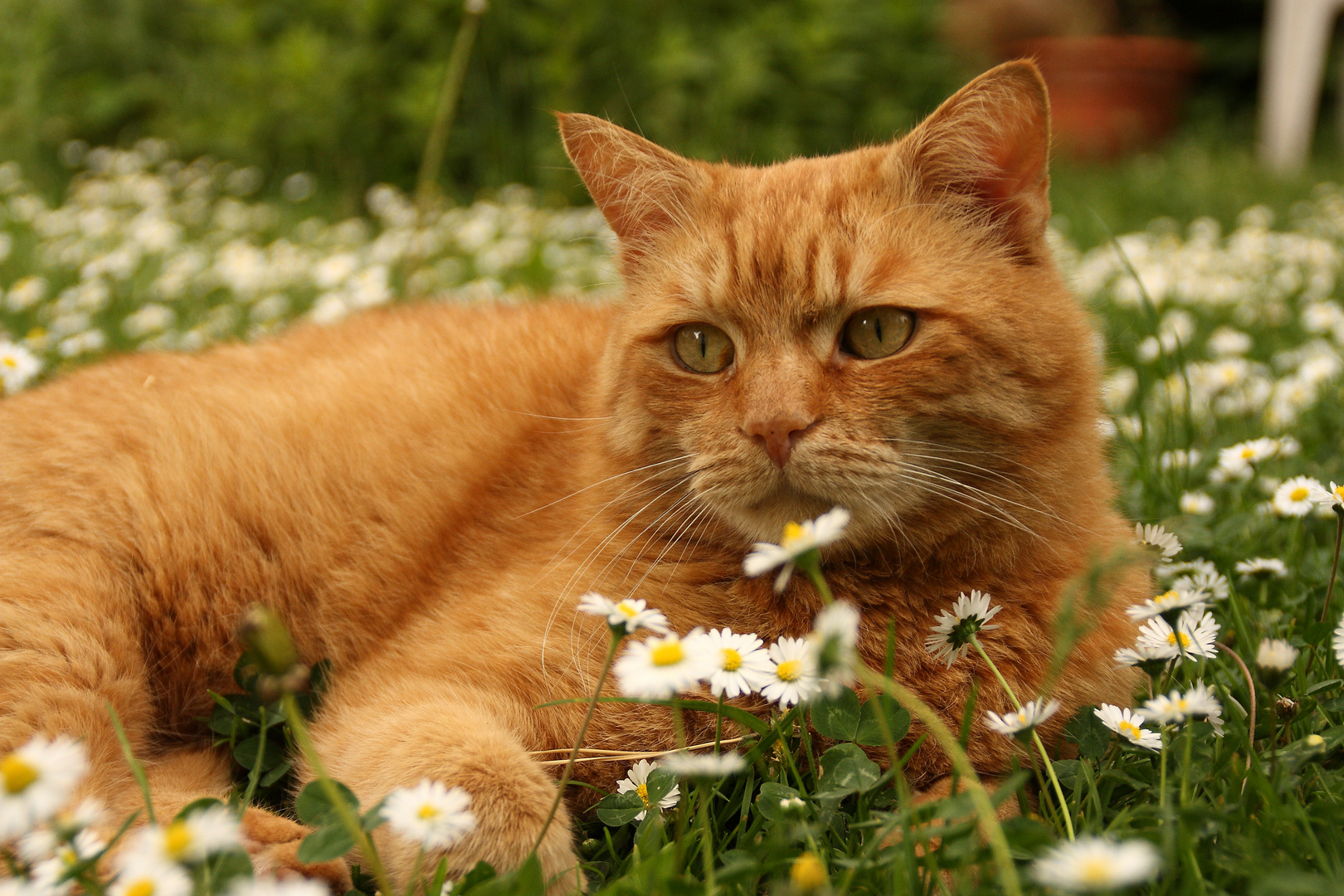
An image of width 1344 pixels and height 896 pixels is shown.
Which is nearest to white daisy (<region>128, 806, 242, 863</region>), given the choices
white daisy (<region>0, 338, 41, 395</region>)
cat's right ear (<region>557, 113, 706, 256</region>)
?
cat's right ear (<region>557, 113, 706, 256</region>)

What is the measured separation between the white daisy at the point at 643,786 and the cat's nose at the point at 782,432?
50 cm

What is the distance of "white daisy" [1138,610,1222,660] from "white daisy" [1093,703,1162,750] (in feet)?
0.35

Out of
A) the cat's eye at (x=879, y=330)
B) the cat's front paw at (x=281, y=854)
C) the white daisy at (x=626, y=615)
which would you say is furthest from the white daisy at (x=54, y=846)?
the cat's eye at (x=879, y=330)

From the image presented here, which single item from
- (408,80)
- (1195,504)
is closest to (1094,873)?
(1195,504)

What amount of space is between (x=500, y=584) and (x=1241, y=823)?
126cm

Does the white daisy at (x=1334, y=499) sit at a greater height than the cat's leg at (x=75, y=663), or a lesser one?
greater

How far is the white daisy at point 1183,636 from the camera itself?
141 centimetres

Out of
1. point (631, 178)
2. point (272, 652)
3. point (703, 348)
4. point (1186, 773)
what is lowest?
point (1186, 773)

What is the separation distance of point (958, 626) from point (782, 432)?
390 millimetres

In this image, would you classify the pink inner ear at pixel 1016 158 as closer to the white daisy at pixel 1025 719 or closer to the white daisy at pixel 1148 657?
the white daisy at pixel 1148 657

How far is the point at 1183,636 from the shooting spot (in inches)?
55.8

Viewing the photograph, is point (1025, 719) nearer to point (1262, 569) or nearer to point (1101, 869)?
point (1101, 869)

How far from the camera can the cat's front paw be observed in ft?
4.65

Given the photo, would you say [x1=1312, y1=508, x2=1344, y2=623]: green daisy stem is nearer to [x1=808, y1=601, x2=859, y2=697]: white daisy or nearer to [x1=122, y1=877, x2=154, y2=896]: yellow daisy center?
[x1=808, y1=601, x2=859, y2=697]: white daisy
